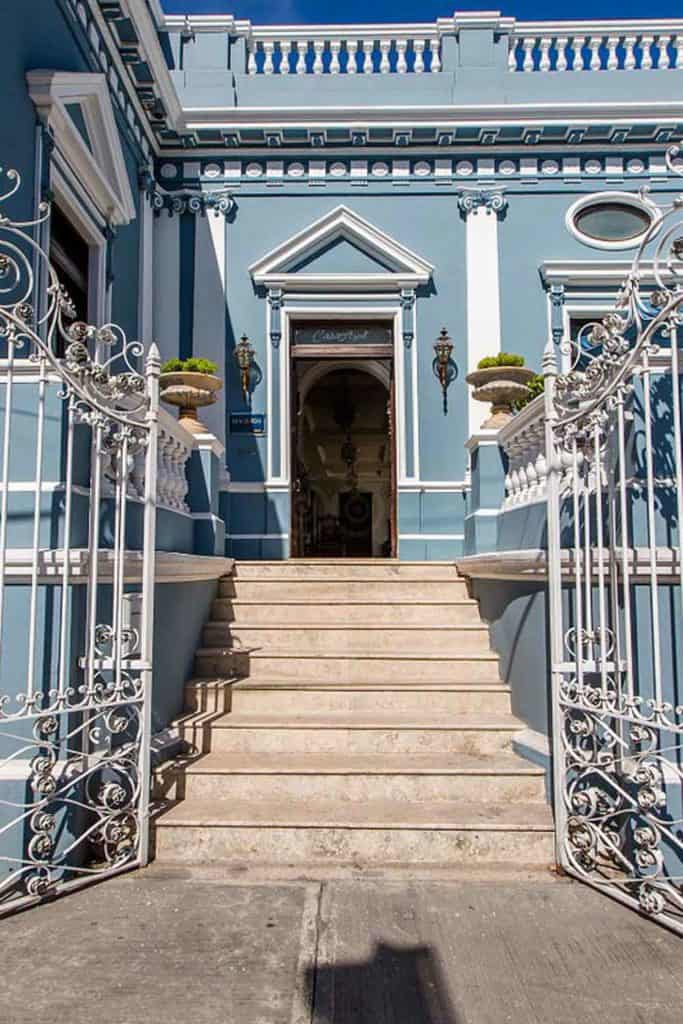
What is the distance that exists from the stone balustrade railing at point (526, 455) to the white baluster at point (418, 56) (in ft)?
15.8

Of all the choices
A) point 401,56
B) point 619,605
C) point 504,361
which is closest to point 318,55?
point 401,56

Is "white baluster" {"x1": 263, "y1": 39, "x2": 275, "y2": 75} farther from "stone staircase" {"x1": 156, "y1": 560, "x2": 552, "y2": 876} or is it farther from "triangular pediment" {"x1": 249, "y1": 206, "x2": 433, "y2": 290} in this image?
"stone staircase" {"x1": 156, "y1": 560, "x2": 552, "y2": 876}

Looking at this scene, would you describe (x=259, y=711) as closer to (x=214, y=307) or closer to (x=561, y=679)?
(x=561, y=679)

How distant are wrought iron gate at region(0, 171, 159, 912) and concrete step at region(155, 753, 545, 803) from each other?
13.2 inches

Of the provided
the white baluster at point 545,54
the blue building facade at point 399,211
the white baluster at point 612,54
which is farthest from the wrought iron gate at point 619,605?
the white baluster at point 612,54

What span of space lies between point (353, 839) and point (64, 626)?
5.28 ft

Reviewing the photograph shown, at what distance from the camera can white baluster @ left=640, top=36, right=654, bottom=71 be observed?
285 inches

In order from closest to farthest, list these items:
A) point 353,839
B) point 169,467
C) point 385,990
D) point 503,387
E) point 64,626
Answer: point 385,990, point 64,626, point 353,839, point 169,467, point 503,387

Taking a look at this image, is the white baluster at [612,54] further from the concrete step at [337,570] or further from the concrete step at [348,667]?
the concrete step at [348,667]

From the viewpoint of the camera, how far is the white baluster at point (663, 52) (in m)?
7.26

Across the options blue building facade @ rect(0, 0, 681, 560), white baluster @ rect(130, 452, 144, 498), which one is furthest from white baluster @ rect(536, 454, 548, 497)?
blue building facade @ rect(0, 0, 681, 560)

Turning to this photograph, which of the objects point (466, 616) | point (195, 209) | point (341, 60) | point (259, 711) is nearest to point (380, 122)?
point (341, 60)

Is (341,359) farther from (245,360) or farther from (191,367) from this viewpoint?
(191,367)

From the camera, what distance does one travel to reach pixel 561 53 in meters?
7.36
